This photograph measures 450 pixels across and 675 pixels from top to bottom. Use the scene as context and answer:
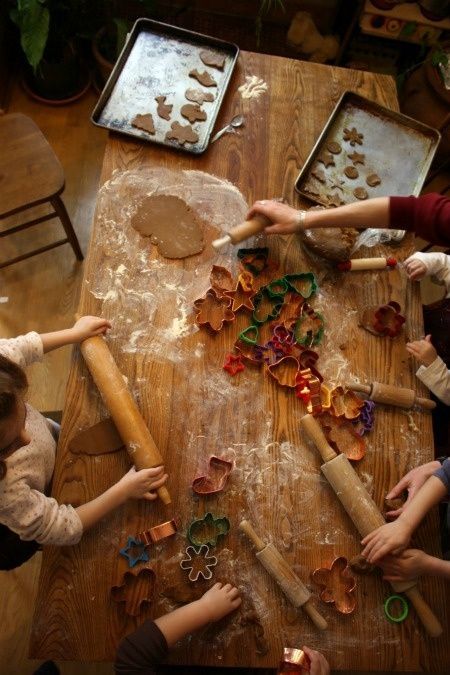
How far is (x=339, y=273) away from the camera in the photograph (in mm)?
1539

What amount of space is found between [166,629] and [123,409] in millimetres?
507

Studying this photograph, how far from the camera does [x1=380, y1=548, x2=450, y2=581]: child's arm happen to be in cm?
121

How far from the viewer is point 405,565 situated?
121 cm

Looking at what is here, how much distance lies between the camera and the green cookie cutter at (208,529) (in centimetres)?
122

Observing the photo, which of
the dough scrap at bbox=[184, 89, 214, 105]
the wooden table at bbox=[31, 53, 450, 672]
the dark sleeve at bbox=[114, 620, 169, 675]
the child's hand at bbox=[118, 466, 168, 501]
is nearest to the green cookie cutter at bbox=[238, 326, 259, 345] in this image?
the wooden table at bbox=[31, 53, 450, 672]

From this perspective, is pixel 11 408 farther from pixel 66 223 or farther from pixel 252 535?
pixel 66 223

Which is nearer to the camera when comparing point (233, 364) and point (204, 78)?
point (233, 364)

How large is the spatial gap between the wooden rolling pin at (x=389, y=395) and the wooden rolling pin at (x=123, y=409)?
58 centimetres

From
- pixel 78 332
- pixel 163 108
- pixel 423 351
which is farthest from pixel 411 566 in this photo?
pixel 163 108

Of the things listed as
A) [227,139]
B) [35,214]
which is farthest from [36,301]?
[227,139]

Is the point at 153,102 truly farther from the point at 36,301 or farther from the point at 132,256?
the point at 36,301

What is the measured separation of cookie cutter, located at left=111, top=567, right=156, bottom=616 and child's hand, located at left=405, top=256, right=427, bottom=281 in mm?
1123

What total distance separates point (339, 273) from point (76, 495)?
0.98m

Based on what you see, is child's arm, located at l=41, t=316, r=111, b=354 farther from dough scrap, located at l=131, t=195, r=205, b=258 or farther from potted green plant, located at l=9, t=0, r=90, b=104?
potted green plant, located at l=9, t=0, r=90, b=104
